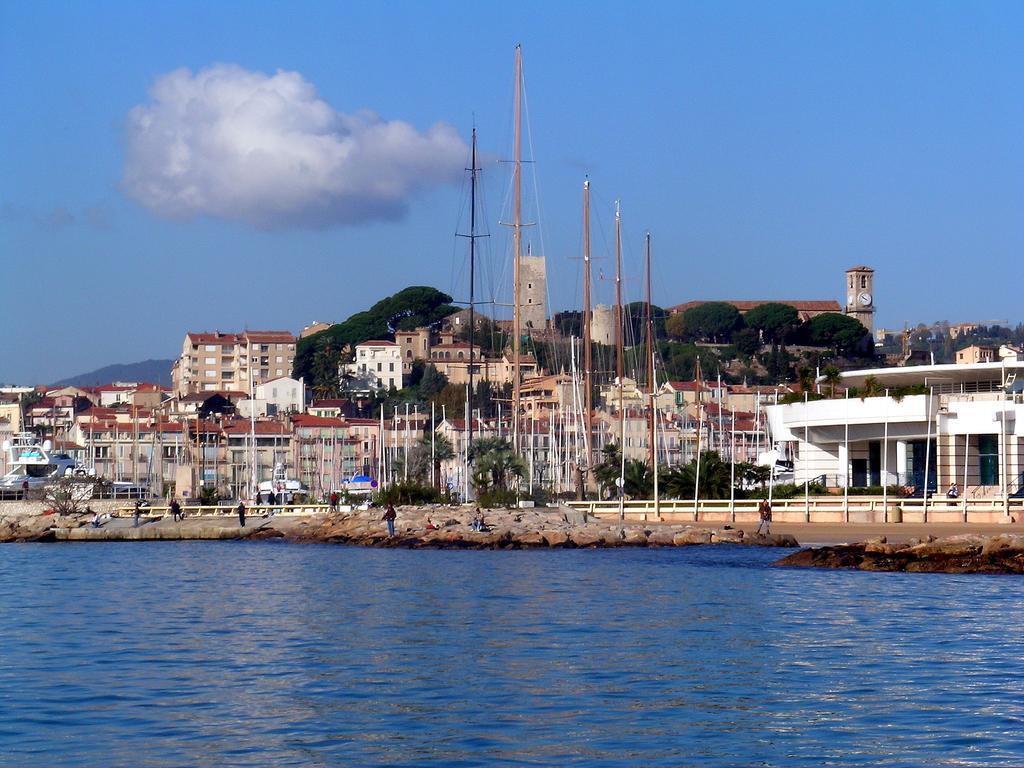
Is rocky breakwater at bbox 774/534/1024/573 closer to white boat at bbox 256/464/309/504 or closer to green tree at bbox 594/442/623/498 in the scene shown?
green tree at bbox 594/442/623/498

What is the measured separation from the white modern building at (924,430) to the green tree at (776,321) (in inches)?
5369

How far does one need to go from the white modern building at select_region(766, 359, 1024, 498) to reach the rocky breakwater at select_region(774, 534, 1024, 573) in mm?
10190

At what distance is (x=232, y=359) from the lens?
19100 cm

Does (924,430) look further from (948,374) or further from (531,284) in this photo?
(531,284)

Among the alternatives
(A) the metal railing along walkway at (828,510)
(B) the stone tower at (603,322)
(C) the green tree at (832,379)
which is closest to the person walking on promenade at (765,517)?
(A) the metal railing along walkway at (828,510)

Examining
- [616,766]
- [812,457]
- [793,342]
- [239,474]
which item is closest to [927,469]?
[812,457]

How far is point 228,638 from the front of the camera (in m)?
26.6

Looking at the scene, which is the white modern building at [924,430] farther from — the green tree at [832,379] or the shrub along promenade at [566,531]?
the shrub along promenade at [566,531]

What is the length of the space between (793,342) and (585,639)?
561 feet

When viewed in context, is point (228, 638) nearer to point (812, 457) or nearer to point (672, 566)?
point (672, 566)

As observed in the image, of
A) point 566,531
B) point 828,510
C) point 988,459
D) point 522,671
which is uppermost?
point 988,459

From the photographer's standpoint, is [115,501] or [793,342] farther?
[793,342]

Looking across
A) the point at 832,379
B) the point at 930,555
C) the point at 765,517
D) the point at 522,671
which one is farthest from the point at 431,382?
the point at 522,671

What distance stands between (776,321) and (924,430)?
470ft
